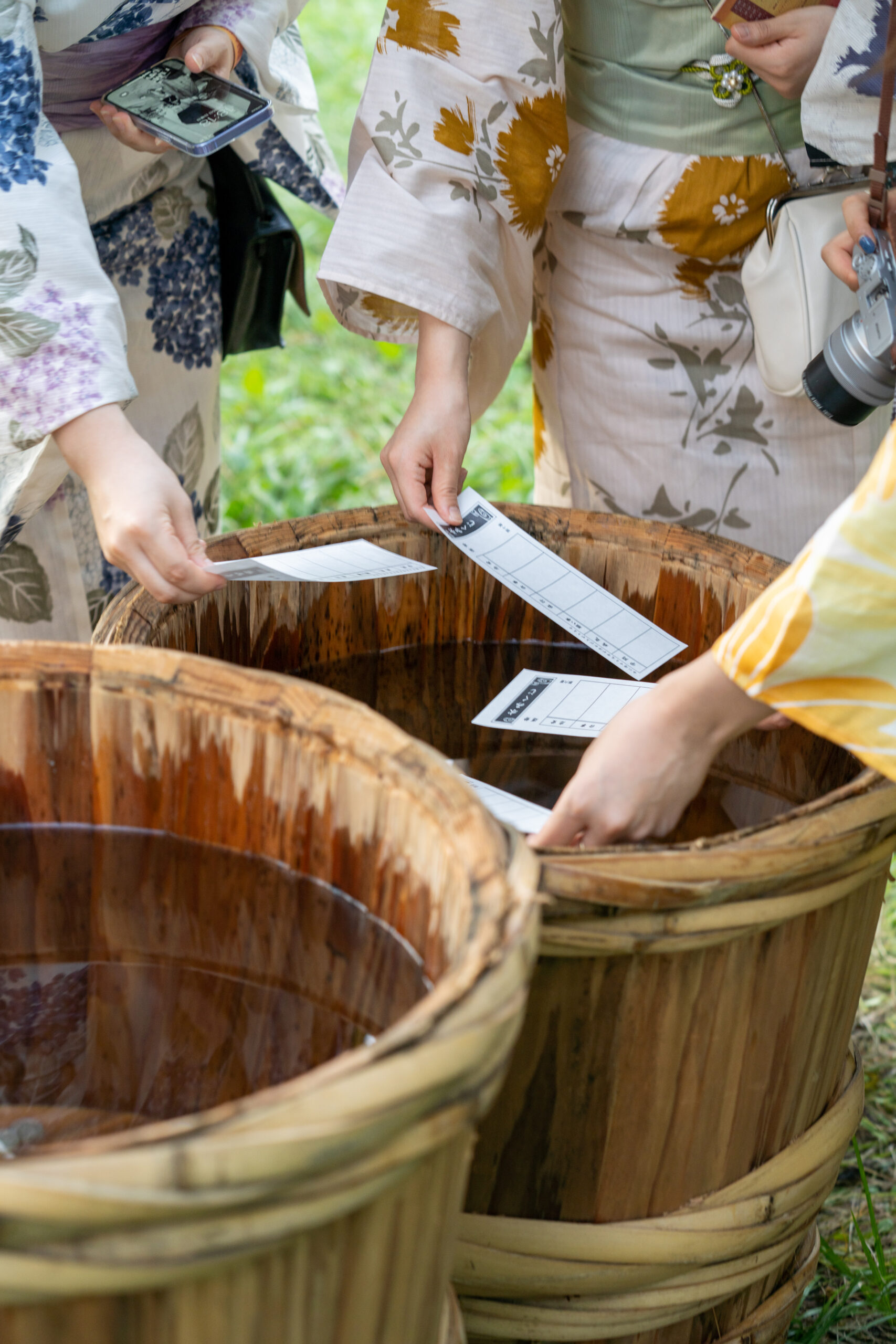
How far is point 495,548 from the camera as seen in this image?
1073 millimetres

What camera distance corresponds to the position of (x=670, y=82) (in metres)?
1.15

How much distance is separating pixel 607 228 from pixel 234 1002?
2.85 feet

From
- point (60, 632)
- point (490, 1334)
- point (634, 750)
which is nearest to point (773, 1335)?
point (490, 1334)

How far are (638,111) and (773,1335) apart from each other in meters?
1.04

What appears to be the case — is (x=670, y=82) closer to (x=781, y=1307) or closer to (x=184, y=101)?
(x=184, y=101)

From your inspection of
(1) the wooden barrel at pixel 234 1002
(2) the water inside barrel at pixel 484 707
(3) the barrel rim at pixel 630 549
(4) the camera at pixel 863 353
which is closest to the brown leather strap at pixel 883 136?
(4) the camera at pixel 863 353

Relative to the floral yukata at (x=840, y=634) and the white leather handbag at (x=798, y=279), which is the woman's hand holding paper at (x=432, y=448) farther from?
the floral yukata at (x=840, y=634)

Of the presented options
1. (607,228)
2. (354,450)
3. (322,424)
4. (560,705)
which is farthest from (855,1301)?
(322,424)

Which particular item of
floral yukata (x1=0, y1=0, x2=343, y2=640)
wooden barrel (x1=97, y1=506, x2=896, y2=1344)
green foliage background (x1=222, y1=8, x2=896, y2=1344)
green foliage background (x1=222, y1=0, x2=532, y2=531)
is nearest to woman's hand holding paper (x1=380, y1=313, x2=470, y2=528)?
wooden barrel (x1=97, y1=506, x2=896, y2=1344)

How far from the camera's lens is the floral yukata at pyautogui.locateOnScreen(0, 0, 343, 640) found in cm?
88

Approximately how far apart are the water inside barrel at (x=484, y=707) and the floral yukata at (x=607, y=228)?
308 mm

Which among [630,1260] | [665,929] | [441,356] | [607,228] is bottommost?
[630,1260]

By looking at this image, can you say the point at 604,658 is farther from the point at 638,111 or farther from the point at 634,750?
the point at 638,111

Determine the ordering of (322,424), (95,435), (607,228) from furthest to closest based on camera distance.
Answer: (322,424)
(607,228)
(95,435)
